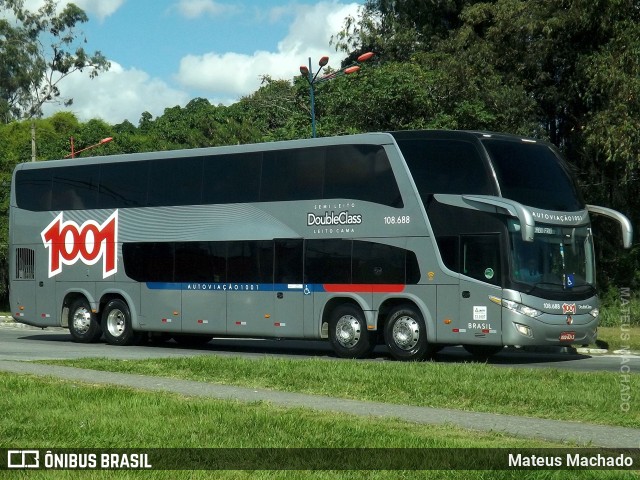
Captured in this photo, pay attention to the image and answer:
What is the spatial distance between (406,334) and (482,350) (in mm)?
2443

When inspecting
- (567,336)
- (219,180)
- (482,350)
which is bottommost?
(482,350)

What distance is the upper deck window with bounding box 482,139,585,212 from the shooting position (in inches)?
838

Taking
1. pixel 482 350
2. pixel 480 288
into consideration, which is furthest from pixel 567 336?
pixel 482 350

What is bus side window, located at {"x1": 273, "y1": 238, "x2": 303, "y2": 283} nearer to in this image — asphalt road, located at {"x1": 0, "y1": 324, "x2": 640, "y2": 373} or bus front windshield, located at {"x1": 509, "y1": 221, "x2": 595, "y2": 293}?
asphalt road, located at {"x1": 0, "y1": 324, "x2": 640, "y2": 373}

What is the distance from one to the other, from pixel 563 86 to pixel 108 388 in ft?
87.4

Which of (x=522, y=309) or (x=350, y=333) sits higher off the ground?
(x=522, y=309)

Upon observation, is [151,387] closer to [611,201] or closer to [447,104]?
[611,201]

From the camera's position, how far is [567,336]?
69.2ft

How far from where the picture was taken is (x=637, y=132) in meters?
31.8

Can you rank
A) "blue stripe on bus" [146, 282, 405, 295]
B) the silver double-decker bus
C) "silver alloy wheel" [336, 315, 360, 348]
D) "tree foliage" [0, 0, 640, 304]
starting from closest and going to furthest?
the silver double-decker bus → "blue stripe on bus" [146, 282, 405, 295] → "silver alloy wheel" [336, 315, 360, 348] → "tree foliage" [0, 0, 640, 304]

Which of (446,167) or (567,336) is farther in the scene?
(446,167)

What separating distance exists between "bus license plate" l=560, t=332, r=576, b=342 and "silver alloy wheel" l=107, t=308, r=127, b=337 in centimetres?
1105

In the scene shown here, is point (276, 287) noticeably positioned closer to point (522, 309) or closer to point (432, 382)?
point (522, 309)

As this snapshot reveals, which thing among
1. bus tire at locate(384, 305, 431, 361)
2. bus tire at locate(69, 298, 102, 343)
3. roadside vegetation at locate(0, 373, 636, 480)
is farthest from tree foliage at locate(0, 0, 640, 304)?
roadside vegetation at locate(0, 373, 636, 480)
